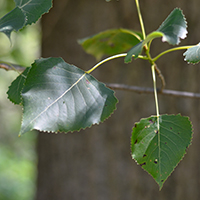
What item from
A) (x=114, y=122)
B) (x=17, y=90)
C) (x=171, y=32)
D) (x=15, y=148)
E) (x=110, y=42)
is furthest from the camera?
(x=15, y=148)

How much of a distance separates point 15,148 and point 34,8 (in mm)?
6211

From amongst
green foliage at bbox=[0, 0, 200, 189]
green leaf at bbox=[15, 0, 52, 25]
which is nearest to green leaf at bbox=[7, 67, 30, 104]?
green foliage at bbox=[0, 0, 200, 189]

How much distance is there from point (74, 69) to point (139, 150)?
199 millimetres

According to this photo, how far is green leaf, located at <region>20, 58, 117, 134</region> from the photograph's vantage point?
0.48 meters

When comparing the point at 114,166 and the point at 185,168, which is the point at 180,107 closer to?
the point at 185,168

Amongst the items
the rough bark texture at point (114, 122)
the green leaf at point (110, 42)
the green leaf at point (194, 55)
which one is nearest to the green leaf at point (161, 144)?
the green leaf at point (194, 55)

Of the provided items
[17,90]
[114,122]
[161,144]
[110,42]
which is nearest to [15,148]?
[114,122]

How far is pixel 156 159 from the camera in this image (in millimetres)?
569

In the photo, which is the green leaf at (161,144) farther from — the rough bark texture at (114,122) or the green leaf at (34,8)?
the rough bark texture at (114,122)

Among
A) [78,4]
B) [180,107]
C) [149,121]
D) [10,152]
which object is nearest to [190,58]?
[149,121]

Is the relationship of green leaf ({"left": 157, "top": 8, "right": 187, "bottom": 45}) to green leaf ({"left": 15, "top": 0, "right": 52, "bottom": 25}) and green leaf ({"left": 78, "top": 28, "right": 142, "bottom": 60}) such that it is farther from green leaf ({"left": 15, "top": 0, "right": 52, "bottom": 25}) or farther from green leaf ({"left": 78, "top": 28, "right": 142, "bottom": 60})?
green leaf ({"left": 78, "top": 28, "right": 142, "bottom": 60})

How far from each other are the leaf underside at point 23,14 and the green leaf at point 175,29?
0.23m

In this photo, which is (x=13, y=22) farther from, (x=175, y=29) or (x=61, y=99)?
(x=175, y=29)

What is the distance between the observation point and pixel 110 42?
3.35 feet
